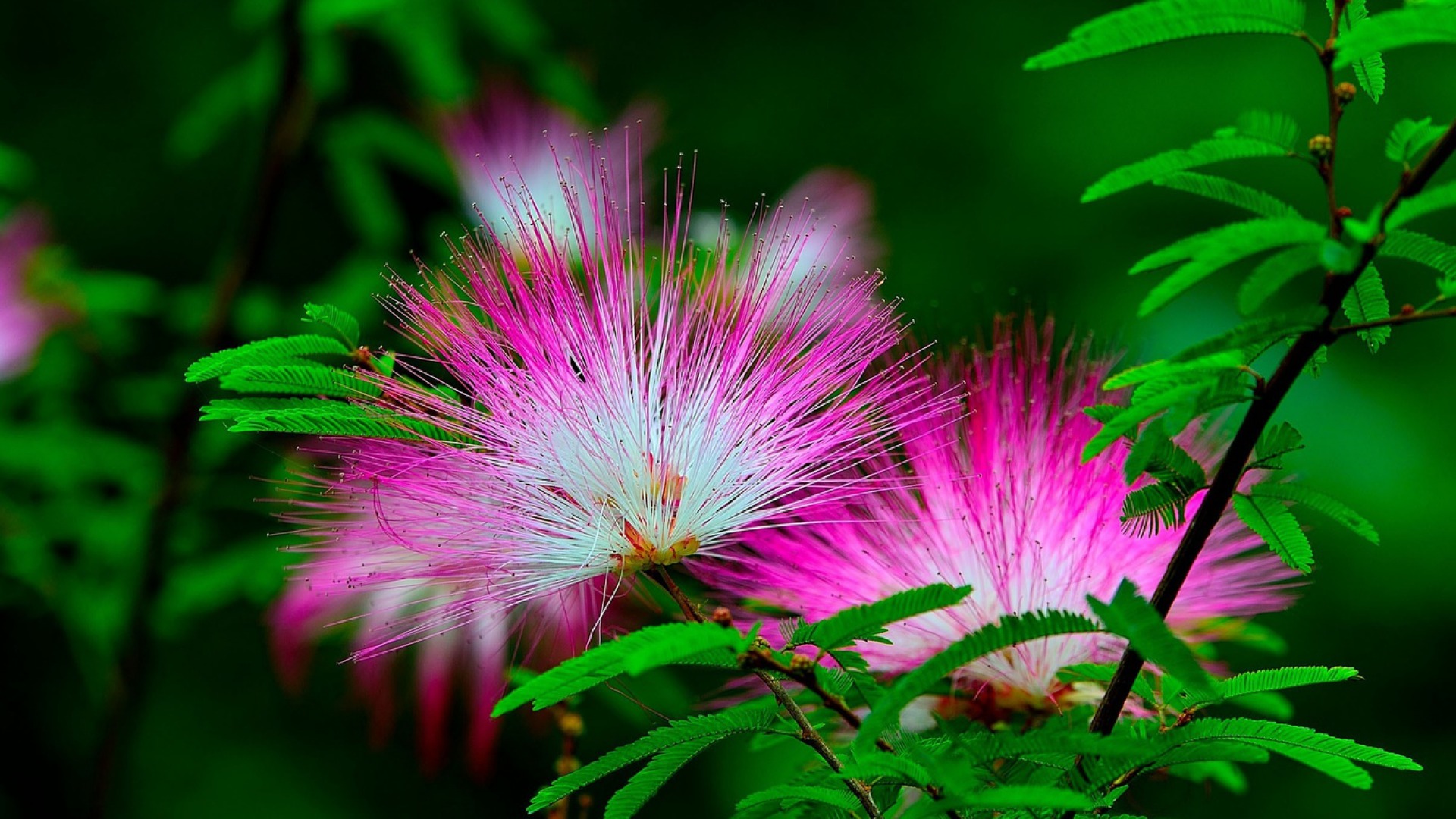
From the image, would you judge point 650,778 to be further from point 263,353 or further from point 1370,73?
point 1370,73

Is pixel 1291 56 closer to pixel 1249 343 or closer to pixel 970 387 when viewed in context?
pixel 970 387

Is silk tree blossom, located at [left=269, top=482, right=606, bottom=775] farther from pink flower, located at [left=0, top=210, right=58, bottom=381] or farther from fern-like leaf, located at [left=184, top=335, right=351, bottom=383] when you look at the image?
pink flower, located at [left=0, top=210, right=58, bottom=381]

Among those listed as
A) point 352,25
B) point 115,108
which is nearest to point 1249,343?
point 352,25

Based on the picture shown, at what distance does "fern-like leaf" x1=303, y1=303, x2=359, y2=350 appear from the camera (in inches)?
40.3

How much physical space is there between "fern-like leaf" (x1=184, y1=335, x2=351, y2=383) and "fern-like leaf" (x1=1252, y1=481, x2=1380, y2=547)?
2.42 feet

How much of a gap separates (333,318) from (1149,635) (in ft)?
2.21

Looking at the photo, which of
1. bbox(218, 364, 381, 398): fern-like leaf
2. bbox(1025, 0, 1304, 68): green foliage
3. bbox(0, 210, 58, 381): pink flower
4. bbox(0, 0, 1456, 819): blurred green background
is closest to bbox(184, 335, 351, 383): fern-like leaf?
bbox(218, 364, 381, 398): fern-like leaf

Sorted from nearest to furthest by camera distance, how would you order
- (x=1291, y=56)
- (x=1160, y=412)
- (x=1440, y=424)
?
(x=1160, y=412) → (x=1440, y=424) → (x=1291, y=56)

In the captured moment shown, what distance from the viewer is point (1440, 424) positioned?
10.9 ft

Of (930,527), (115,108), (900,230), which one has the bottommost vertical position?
(930,527)

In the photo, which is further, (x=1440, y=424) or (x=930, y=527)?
(x=1440, y=424)

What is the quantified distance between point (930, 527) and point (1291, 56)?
309 cm

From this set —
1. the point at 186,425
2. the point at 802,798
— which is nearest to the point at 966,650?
the point at 802,798

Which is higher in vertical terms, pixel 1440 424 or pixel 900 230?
pixel 900 230
